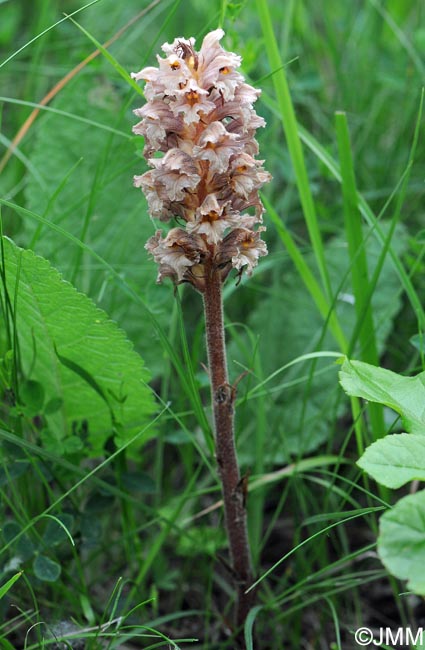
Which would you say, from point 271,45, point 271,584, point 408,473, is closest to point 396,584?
point 271,584

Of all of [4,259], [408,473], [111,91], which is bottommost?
[408,473]

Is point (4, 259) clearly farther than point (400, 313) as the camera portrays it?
No

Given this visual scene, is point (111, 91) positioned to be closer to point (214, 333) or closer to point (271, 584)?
point (214, 333)

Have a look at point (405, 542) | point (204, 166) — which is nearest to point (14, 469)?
point (204, 166)

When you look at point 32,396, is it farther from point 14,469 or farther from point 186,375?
point 186,375

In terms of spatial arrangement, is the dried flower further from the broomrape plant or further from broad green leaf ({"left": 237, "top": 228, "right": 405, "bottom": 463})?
broad green leaf ({"left": 237, "top": 228, "right": 405, "bottom": 463})

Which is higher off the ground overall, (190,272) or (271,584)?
(190,272)

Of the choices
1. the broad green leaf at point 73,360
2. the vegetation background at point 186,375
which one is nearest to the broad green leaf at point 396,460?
the vegetation background at point 186,375

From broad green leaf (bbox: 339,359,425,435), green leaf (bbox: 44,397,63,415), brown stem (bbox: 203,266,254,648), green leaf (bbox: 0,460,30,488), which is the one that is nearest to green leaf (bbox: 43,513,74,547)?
green leaf (bbox: 0,460,30,488)
